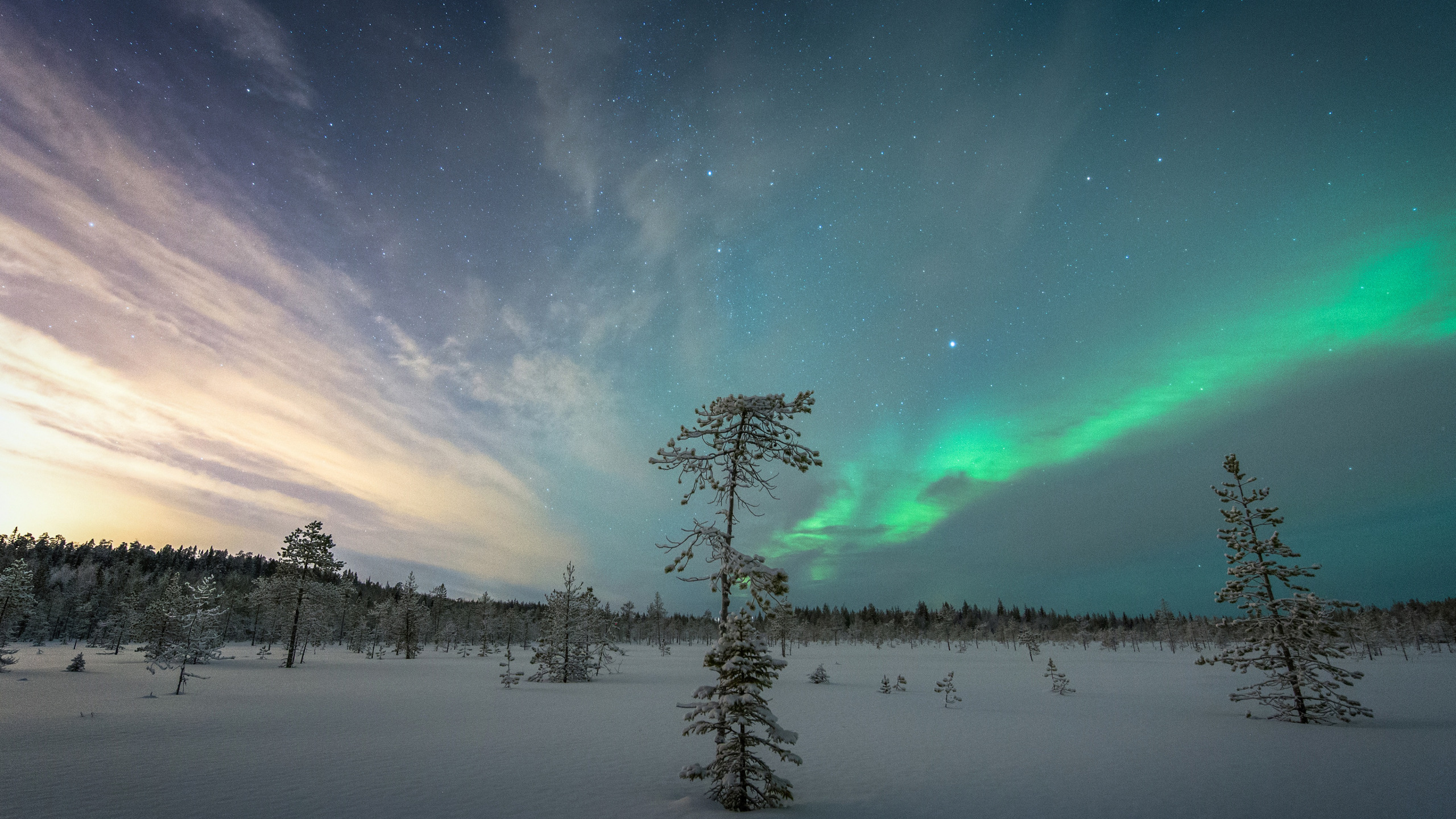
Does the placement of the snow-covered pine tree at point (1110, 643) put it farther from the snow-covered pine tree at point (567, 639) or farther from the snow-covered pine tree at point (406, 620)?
the snow-covered pine tree at point (406, 620)

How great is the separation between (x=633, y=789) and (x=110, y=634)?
347 ft

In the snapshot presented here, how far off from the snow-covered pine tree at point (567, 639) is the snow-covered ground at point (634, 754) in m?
9.94

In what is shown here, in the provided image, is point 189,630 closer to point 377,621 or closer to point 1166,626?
point 377,621

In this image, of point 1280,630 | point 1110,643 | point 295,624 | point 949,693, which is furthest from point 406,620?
point 1110,643

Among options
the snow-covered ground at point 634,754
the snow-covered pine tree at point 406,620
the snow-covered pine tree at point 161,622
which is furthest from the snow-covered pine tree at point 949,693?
the snow-covered pine tree at point 406,620

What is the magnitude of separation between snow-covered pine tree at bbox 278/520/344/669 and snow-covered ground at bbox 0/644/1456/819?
1020cm

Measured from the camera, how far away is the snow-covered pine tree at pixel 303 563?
1918 inches

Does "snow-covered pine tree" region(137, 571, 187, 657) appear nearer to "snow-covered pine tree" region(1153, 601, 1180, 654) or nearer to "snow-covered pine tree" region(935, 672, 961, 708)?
"snow-covered pine tree" region(935, 672, 961, 708)

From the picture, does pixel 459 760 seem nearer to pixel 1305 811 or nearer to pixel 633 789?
pixel 633 789

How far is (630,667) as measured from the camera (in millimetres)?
66250

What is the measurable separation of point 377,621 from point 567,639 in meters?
81.3

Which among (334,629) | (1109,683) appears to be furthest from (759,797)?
(334,629)

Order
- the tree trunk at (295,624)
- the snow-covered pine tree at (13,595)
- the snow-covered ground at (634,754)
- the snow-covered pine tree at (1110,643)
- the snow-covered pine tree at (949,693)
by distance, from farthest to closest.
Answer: the snow-covered pine tree at (1110,643)
the tree trunk at (295,624)
the snow-covered pine tree at (13,595)
the snow-covered pine tree at (949,693)
the snow-covered ground at (634,754)

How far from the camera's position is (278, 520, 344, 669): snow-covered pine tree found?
4872 centimetres
